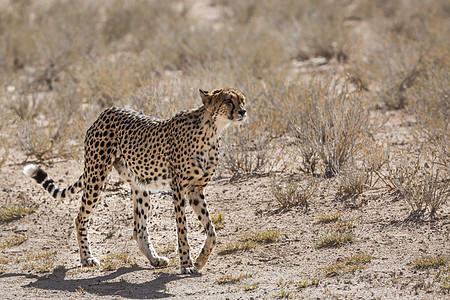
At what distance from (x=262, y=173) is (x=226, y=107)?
2730mm

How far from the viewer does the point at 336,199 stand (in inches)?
280

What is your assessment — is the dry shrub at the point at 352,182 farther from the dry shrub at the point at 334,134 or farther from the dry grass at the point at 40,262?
the dry grass at the point at 40,262

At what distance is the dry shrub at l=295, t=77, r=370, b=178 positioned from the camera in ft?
25.4

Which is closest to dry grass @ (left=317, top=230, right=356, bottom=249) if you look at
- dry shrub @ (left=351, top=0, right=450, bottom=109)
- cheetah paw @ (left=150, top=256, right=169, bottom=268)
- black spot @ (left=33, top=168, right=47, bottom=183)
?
cheetah paw @ (left=150, top=256, right=169, bottom=268)

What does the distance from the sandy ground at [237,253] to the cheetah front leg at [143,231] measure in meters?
0.13

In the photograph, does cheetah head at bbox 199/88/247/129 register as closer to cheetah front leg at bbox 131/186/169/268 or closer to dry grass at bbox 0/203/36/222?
cheetah front leg at bbox 131/186/169/268

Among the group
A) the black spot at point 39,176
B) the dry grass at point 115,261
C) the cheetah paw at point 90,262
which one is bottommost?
the dry grass at point 115,261

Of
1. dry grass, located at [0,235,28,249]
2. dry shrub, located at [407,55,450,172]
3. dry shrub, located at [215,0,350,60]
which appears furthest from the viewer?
dry shrub, located at [215,0,350,60]

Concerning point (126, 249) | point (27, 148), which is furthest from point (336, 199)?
point (27, 148)

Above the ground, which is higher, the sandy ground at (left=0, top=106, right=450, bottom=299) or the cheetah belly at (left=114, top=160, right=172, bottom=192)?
the cheetah belly at (left=114, top=160, right=172, bottom=192)

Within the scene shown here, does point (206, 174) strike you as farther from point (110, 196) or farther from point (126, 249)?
point (110, 196)

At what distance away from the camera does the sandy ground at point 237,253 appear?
531cm

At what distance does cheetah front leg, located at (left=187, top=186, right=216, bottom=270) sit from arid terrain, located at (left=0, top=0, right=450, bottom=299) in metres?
0.18

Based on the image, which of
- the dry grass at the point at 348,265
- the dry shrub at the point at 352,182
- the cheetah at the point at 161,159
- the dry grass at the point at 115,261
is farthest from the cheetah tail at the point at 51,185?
the dry shrub at the point at 352,182
